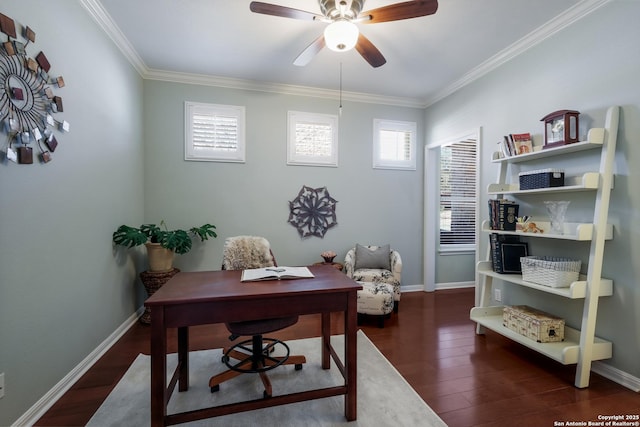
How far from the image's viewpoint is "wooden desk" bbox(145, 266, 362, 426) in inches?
53.2

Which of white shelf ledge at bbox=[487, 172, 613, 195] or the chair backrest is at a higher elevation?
white shelf ledge at bbox=[487, 172, 613, 195]

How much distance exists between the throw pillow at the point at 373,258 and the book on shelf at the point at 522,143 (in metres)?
1.88

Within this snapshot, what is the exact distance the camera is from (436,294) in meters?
4.13

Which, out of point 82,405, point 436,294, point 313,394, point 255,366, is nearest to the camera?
point 313,394

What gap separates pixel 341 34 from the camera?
1.86 meters

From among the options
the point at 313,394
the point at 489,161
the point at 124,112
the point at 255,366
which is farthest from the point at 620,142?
the point at 124,112

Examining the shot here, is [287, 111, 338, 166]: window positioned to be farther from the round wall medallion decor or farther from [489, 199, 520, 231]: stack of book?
the round wall medallion decor

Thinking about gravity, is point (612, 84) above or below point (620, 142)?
above

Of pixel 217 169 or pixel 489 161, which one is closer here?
pixel 489 161

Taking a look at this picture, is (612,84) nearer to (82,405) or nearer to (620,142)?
(620,142)

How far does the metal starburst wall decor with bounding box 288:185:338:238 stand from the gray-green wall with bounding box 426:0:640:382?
2226mm

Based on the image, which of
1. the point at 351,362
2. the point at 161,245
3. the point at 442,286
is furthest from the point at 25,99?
the point at 442,286

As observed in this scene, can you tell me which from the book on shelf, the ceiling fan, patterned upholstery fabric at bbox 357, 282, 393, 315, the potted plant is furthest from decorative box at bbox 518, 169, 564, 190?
the potted plant

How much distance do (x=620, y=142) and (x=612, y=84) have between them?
Result: 45 cm
